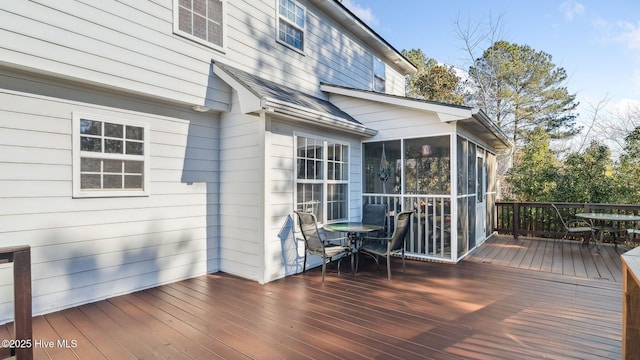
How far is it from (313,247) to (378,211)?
5.89 ft

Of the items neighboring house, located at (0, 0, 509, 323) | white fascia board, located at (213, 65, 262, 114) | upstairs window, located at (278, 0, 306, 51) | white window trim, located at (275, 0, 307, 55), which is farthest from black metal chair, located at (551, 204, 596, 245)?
white fascia board, located at (213, 65, 262, 114)

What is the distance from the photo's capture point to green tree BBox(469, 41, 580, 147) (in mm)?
15766

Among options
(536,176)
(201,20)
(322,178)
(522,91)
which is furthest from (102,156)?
(522,91)

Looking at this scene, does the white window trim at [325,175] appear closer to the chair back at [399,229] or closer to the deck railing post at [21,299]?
the chair back at [399,229]

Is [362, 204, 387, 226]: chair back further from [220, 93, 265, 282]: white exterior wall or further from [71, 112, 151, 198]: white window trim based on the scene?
[71, 112, 151, 198]: white window trim

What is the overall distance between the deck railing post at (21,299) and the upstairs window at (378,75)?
27.9 feet

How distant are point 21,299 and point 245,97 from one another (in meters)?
Answer: 3.14

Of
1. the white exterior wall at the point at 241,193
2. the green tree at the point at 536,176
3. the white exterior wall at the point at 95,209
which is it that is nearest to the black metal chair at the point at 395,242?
the white exterior wall at the point at 241,193

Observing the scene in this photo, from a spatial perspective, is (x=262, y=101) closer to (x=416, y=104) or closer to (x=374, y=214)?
(x=416, y=104)

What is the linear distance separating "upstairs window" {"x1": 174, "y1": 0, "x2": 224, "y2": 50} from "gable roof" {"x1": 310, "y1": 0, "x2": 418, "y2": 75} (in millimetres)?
2560

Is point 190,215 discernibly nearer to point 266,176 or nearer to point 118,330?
point 266,176

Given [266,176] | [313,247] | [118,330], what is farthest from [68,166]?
[313,247]

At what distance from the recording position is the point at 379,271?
514 cm

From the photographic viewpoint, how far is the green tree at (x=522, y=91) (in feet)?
51.7
